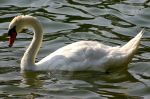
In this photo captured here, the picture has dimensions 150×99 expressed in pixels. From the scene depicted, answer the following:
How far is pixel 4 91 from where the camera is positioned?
11.3 m

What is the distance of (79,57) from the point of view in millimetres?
12039

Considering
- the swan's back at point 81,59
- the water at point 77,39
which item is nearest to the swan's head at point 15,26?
the water at point 77,39

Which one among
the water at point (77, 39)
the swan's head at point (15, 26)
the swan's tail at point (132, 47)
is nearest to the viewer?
the water at point (77, 39)

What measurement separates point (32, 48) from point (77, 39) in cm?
184

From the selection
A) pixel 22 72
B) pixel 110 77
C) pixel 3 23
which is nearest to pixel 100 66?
pixel 110 77

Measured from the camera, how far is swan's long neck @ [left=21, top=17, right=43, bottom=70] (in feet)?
40.3

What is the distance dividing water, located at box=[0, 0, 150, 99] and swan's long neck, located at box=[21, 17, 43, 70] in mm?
161

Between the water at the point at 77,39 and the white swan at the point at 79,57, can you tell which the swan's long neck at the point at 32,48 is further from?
the water at the point at 77,39

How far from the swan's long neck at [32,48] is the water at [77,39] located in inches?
6.3

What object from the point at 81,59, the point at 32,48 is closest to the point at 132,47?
the point at 81,59

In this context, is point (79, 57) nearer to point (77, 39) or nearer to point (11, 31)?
point (11, 31)

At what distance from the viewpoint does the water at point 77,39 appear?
442 inches

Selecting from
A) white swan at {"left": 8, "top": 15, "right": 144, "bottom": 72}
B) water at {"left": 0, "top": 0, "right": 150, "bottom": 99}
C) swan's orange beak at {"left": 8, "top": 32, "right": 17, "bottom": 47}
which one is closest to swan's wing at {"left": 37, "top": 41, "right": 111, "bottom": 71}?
white swan at {"left": 8, "top": 15, "right": 144, "bottom": 72}

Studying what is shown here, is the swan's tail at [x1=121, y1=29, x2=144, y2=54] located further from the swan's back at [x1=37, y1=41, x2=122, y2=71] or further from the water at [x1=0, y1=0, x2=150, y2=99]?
the water at [x1=0, y1=0, x2=150, y2=99]
